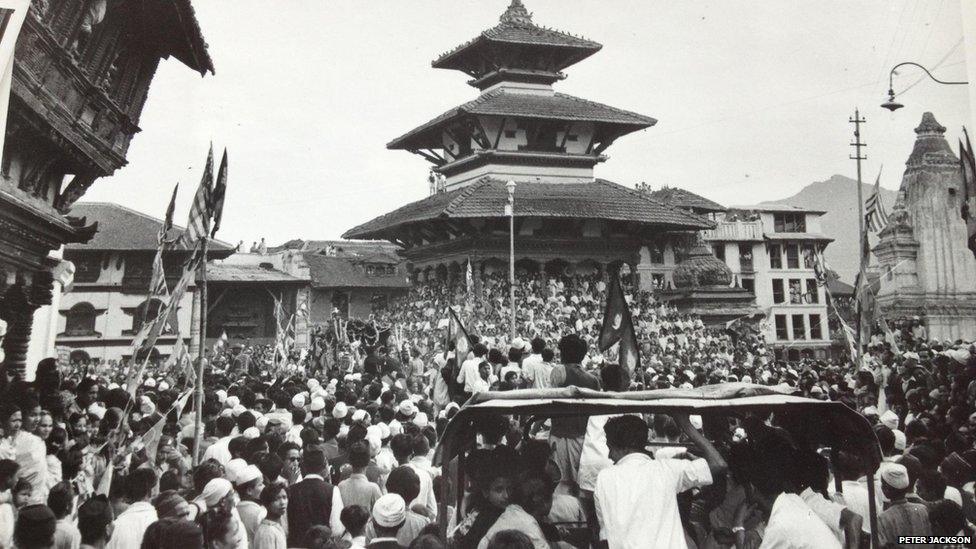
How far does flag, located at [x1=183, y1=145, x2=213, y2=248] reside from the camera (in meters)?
7.69

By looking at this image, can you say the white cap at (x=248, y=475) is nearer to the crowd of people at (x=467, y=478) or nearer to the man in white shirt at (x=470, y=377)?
the crowd of people at (x=467, y=478)

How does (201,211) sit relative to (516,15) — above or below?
below

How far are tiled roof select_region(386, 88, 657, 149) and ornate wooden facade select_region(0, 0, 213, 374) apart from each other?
14.7 metres

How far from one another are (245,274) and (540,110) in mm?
19295

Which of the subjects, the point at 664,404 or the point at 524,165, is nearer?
the point at 664,404

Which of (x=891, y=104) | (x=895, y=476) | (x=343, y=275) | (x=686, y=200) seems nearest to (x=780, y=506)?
(x=895, y=476)

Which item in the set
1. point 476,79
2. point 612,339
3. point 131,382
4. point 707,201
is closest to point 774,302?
point 707,201

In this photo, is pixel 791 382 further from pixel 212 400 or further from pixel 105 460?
pixel 105 460

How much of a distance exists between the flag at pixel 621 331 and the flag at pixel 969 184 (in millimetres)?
3491

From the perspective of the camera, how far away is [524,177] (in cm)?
2577

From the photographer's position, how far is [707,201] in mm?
40562

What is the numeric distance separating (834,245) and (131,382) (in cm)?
4990

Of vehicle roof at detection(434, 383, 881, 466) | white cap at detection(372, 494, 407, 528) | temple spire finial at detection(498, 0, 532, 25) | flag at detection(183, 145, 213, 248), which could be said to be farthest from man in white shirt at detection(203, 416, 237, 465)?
temple spire finial at detection(498, 0, 532, 25)

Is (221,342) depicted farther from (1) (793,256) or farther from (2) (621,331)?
(1) (793,256)
